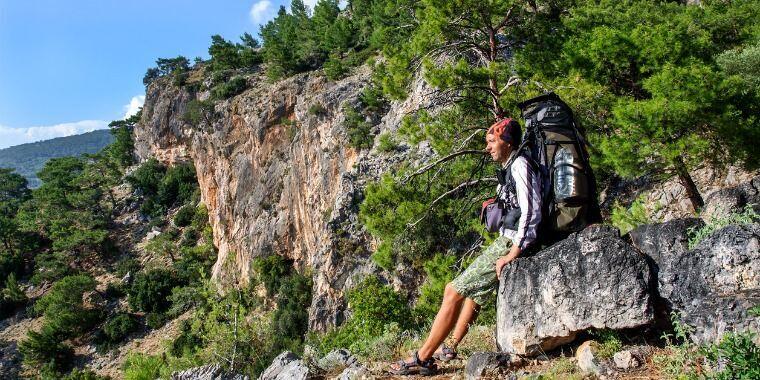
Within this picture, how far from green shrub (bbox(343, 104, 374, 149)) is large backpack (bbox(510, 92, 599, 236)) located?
719 inches

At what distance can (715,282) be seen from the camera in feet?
7.79

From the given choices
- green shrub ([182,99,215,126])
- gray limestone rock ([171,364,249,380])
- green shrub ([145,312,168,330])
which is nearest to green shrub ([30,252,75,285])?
green shrub ([145,312,168,330])

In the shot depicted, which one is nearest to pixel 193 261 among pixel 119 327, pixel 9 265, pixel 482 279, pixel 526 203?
pixel 119 327

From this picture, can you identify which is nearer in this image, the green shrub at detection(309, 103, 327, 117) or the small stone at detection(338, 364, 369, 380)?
the small stone at detection(338, 364, 369, 380)

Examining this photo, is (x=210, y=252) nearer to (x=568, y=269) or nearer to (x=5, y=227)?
(x=5, y=227)

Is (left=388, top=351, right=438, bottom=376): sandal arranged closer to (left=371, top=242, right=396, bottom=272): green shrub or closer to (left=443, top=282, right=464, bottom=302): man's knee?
(left=443, top=282, right=464, bottom=302): man's knee

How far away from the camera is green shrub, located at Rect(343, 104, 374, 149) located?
21.5 metres

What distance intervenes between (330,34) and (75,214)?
3143 cm

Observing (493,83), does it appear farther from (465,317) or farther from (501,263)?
(465,317)

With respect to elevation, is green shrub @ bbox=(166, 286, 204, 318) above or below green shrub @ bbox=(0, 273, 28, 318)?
below

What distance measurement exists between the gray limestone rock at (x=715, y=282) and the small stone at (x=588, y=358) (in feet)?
1.61

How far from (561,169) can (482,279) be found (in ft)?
2.98

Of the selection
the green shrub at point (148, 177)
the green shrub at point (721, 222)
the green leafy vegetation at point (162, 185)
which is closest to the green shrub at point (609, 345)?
the green shrub at point (721, 222)

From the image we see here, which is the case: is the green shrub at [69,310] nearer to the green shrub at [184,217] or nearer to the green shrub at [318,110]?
the green shrub at [184,217]
